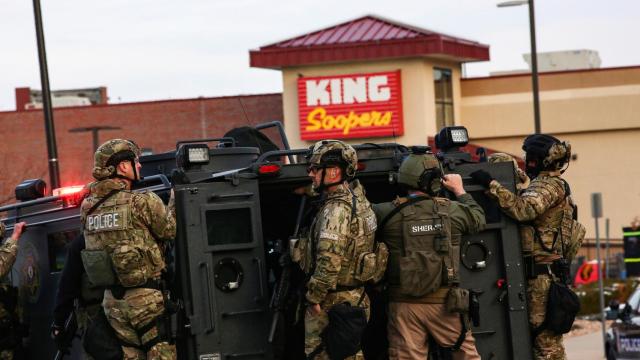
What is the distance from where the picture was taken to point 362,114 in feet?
162

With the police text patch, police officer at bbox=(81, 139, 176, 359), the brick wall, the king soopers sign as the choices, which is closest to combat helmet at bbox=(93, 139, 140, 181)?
police officer at bbox=(81, 139, 176, 359)

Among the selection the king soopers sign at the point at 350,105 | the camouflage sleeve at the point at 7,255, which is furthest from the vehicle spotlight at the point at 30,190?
the king soopers sign at the point at 350,105

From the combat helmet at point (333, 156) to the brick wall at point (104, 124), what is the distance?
46840mm

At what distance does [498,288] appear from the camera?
35.8 feet

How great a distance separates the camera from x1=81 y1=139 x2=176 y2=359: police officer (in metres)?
10.4

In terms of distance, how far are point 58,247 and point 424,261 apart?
11.6 ft

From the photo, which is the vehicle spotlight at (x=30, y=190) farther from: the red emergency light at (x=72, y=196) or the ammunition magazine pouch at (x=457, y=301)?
the ammunition magazine pouch at (x=457, y=301)

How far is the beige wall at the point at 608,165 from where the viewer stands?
172 feet

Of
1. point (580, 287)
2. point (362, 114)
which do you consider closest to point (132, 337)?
point (580, 287)

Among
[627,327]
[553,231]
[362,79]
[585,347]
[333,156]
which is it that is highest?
[362,79]

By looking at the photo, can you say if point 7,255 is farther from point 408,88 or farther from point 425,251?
point 408,88

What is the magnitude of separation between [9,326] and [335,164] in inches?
143

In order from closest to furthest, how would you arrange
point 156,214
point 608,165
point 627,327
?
point 156,214 → point 627,327 → point 608,165

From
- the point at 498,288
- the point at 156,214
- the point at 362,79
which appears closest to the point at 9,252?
the point at 156,214
